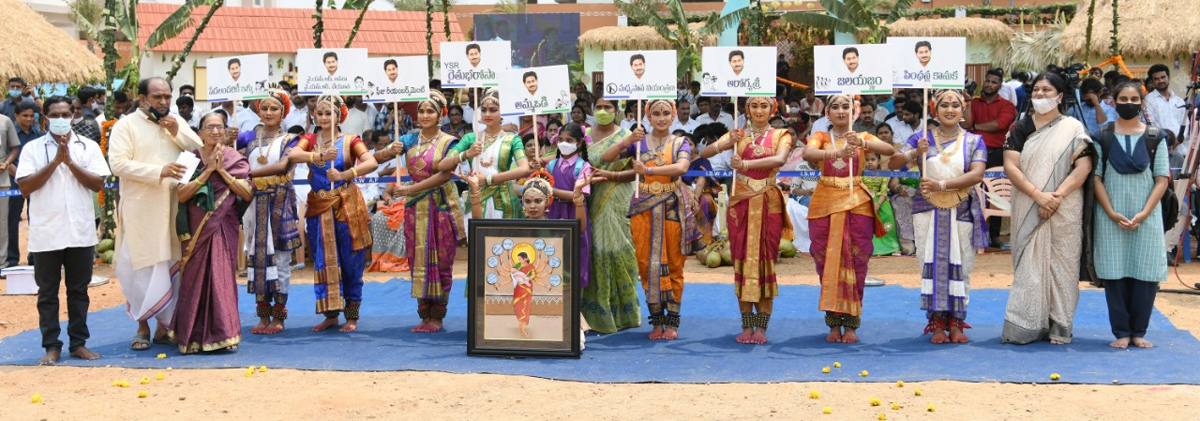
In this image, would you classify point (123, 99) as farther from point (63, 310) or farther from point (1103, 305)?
point (1103, 305)

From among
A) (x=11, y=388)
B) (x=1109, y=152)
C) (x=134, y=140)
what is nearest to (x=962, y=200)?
(x=1109, y=152)

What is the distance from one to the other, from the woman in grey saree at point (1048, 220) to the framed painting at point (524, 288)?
9.25 ft

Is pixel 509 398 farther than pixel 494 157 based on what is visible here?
No

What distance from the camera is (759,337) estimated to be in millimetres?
8266

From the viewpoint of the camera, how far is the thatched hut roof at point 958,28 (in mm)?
23312

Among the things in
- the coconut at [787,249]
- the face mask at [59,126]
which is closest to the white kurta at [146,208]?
the face mask at [59,126]

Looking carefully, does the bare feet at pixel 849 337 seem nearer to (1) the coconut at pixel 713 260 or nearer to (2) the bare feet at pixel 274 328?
(2) the bare feet at pixel 274 328

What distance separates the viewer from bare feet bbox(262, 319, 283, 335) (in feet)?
29.2

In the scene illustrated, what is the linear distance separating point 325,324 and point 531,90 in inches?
91.5

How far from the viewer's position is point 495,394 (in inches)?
265

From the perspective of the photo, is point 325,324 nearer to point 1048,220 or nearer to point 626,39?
point 1048,220

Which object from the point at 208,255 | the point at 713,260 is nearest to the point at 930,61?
the point at 208,255

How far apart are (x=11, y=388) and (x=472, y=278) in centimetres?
273

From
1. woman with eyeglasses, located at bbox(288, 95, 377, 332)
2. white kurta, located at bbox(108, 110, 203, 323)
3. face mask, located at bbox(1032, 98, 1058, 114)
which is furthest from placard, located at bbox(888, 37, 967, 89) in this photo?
white kurta, located at bbox(108, 110, 203, 323)
